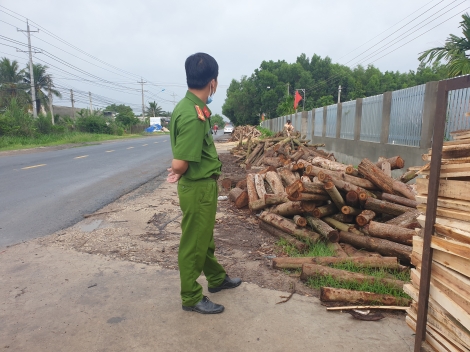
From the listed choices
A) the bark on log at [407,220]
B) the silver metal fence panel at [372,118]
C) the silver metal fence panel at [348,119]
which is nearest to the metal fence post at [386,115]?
the silver metal fence panel at [372,118]

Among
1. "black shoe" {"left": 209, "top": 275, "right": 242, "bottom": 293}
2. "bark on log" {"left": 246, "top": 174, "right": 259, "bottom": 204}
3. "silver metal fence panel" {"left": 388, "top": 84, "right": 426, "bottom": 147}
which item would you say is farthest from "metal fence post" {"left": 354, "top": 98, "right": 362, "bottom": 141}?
"black shoe" {"left": 209, "top": 275, "right": 242, "bottom": 293}

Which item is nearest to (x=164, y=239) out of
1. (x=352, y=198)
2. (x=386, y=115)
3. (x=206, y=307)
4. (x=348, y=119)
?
(x=206, y=307)

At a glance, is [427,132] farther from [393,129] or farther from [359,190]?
[359,190]

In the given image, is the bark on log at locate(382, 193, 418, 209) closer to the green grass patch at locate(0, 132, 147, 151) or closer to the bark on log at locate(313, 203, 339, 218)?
the bark on log at locate(313, 203, 339, 218)

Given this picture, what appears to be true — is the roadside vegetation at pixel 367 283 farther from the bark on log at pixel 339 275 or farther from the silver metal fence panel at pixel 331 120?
the silver metal fence panel at pixel 331 120

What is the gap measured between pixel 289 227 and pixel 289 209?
33 centimetres

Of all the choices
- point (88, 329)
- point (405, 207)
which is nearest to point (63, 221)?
point (88, 329)

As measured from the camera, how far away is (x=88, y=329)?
266 cm

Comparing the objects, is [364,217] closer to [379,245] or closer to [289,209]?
[379,245]

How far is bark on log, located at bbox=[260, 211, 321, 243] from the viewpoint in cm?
450

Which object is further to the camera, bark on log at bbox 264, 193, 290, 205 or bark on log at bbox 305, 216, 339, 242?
bark on log at bbox 264, 193, 290, 205

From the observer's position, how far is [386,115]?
34.3 feet

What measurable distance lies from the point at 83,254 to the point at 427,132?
25.2 ft

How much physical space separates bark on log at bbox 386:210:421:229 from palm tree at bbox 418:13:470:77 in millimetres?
9960
